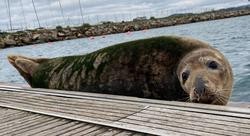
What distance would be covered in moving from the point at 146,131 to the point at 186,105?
1162 mm

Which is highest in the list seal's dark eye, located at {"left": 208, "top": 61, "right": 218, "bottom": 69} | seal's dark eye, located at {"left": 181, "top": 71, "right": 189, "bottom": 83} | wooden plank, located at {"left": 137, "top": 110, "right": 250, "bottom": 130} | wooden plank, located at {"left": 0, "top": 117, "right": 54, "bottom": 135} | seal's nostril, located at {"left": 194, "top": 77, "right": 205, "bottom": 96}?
seal's dark eye, located at {"left": 208, "top": 61, "right": 218, "bottom": 69}

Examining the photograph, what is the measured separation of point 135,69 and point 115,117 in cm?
216

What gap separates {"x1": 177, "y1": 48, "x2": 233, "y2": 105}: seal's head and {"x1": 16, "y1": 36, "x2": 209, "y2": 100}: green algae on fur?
0.35 metres

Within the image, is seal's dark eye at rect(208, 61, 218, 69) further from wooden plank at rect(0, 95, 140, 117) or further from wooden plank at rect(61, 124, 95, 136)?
wooden plank at rect(61, 124, 95, 136)

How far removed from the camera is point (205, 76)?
7164 mm

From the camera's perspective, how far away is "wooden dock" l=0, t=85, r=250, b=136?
576 cm

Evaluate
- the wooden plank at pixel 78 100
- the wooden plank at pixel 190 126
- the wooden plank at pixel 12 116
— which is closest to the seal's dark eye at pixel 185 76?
the wooden plank at pixel 78 100

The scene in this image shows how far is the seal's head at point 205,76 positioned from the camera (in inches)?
271

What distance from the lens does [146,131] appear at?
5840mm

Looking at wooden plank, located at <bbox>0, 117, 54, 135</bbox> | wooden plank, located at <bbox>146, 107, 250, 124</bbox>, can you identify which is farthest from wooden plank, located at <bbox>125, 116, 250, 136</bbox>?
wooden plank, located at <bbox>0, 117, 54, 135</bbox>

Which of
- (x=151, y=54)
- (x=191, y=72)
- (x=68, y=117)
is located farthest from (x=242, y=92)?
(x=68, y=117)

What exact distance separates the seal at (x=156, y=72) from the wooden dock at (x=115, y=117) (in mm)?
589

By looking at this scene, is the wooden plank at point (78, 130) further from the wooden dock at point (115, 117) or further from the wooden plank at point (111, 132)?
the wooden plank at point (111, 132)

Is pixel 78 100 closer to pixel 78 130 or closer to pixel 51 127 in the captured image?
pixel 51 127
